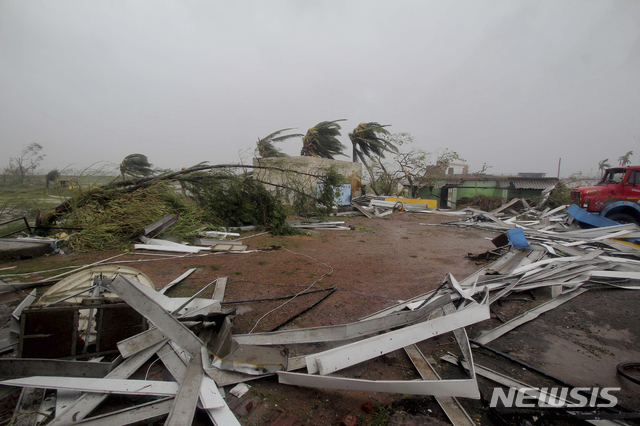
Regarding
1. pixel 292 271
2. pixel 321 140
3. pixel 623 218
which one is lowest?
pixel 292 271

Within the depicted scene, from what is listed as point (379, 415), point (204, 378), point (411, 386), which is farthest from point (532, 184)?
point (204, 378)

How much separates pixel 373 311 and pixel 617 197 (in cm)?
1030

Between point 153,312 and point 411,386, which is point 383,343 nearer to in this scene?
point 411,386

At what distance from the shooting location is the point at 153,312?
2031 millimetres

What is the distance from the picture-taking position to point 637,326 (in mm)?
2988

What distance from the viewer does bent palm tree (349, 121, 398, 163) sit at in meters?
19.3

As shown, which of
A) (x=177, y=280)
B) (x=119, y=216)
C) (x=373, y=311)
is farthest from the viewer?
(x=119, y=216)

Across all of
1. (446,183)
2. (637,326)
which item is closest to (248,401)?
(637,326)

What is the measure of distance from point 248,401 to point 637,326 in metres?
4.18

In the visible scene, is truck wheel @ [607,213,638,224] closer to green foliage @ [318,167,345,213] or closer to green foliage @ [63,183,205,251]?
green foliage @ [318,167,345,213]

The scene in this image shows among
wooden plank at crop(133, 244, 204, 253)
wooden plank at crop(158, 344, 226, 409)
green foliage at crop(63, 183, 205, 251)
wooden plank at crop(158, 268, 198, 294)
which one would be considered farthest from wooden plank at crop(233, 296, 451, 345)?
green foliage at crop(63, 183, 205, 251)

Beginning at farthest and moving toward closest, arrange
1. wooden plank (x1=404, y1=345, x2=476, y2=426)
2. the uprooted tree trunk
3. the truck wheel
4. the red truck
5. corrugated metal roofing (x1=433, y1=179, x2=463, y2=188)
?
corrugated metal roofing (x1=433, y1=179, x2=463, y2=188)
the truck wheel
the red truck
the uprooted tree trunk
wooden plank (x1=404, y1=345, x2=476, y2=426)

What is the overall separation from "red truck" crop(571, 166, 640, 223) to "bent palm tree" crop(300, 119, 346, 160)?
1327cm

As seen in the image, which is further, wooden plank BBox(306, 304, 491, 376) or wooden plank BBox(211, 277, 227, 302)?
wooden plank BBox(211, 277, 227, 302)
